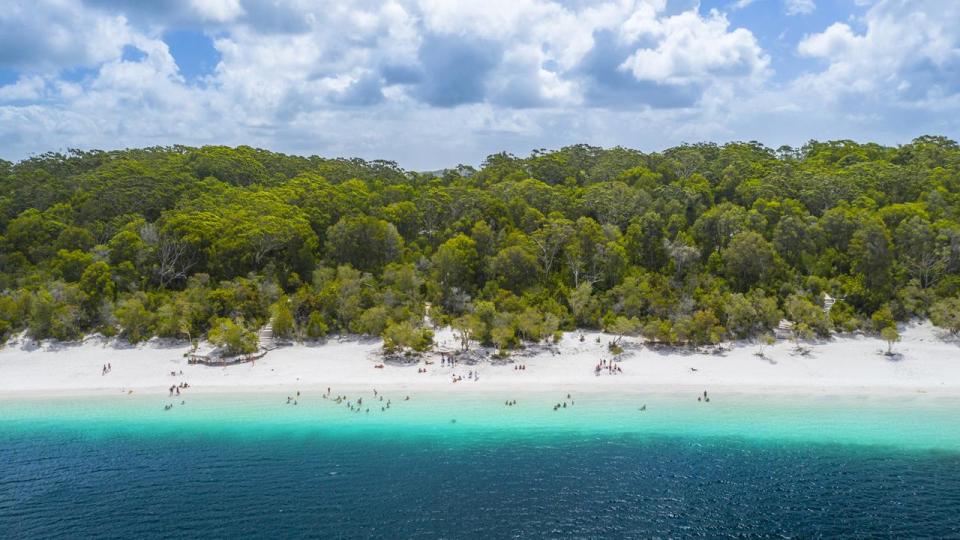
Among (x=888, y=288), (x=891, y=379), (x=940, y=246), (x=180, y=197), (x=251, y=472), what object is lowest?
(x=251, y=472)

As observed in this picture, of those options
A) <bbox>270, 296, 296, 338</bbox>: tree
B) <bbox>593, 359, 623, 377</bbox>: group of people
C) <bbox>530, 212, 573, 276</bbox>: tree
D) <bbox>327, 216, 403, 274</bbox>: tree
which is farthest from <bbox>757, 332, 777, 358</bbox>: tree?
<bbox>270, 296, 296, 338</bbox>: tree

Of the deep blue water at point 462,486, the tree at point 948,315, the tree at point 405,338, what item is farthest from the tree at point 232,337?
the tree at point 948,315

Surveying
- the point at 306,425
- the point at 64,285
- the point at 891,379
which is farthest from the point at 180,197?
the point at 891,379

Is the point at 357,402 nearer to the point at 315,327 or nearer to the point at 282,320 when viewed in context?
the point at 315,327

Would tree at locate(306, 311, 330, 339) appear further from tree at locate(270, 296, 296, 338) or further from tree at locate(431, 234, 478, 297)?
tree at locate(431, 234, 478, 297)

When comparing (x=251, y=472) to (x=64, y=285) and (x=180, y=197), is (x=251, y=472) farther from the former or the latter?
(x=180, y=197)
